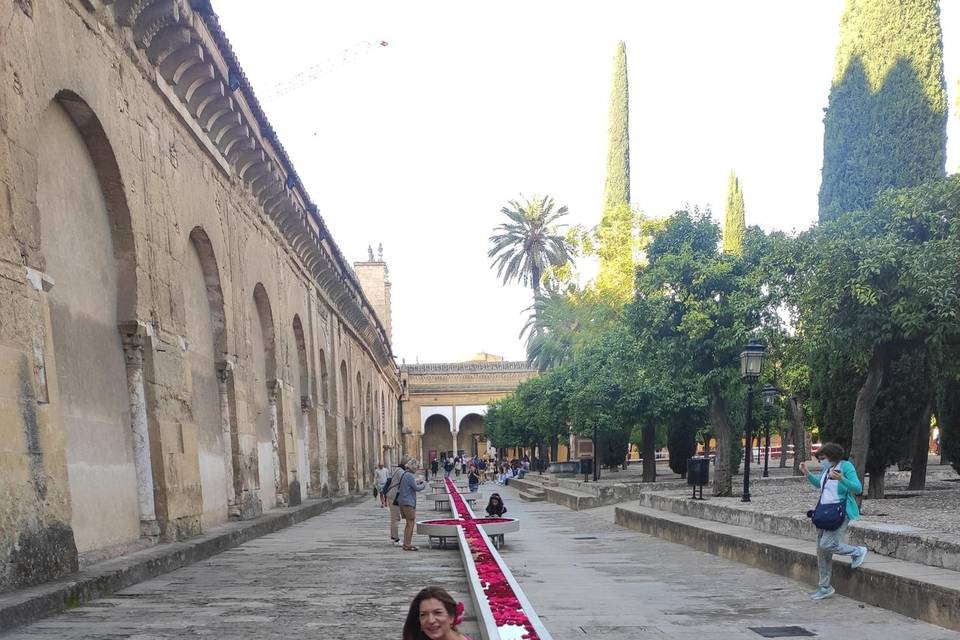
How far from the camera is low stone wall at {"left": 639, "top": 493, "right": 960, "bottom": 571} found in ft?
26.4

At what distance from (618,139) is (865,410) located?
32.8 metres

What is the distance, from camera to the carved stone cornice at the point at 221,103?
39.3ft

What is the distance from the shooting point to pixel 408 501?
1369cm

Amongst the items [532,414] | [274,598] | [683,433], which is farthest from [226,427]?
[532,414]

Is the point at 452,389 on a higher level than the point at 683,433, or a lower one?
higher

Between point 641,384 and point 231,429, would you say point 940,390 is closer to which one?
point 641,384

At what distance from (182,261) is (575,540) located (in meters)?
8.53

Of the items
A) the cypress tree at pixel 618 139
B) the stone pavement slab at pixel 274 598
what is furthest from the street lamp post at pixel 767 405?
the cypress tree at pixel 618 139

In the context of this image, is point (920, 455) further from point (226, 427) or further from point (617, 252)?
point (617, 252)

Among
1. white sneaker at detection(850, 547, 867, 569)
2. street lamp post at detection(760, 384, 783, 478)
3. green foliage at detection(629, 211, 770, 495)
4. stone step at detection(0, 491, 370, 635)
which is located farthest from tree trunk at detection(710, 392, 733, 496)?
white sneaker at detection(850, 547, 867, 569)

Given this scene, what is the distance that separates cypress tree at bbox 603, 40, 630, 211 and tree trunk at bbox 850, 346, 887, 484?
29926 millimetres

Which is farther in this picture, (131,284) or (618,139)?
(618,139)

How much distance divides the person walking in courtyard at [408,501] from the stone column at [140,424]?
363cm

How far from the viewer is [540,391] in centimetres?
4400
